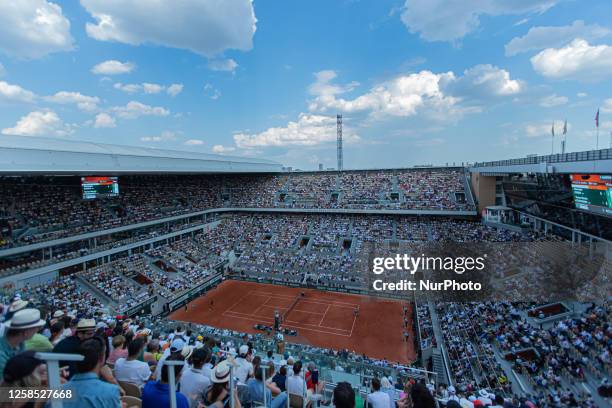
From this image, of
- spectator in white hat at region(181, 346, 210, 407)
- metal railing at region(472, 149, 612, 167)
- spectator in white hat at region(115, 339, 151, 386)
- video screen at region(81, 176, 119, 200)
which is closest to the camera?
spectator in white hat at region(181, 346, 210, 407)

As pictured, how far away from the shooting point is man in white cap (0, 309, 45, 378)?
2.73 m

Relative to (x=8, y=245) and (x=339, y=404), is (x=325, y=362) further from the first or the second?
(x=8, y=245)

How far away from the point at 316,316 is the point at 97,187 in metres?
20.3

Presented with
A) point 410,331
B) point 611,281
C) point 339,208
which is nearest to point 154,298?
point 410,331

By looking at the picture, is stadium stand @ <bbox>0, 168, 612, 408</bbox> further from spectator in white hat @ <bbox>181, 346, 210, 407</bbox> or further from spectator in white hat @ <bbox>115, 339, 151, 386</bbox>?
spectator in white hat @ <bbox>115, 339, 151, 386</bbox>

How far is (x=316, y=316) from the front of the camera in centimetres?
2188

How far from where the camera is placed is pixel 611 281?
15.0 metres

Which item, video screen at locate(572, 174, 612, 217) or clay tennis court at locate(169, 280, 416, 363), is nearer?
video screen at locate(572, 174, 612, 217)

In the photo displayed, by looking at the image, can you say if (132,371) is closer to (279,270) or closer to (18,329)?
(18,329)

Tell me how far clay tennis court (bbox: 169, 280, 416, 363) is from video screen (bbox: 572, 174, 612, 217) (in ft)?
39.2

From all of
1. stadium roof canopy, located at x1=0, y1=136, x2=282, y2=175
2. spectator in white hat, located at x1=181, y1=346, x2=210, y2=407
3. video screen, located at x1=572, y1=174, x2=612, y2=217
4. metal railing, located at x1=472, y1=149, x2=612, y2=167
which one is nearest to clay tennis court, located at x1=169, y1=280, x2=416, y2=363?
video screen, located at x1=572, y1=174, x2=612, y2=217

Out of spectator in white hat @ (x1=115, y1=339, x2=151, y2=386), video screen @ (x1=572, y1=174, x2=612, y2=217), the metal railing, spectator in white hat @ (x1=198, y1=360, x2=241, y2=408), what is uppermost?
the metal railing

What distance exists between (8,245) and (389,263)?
27909 millimetres

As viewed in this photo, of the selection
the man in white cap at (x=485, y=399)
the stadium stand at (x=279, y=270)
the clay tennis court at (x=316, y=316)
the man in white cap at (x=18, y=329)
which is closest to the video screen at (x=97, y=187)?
the stadium stand at (x=279, y=270)
